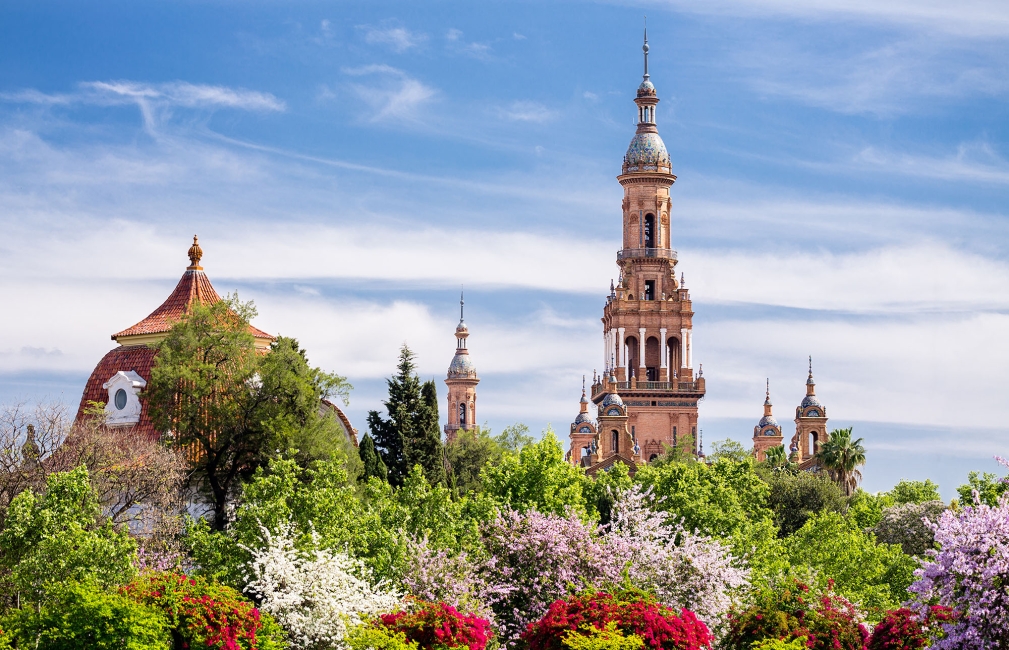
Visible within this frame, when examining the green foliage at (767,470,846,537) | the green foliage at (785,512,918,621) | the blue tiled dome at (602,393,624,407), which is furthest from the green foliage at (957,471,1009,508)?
the blue tiled dome at (602,393,624,407)

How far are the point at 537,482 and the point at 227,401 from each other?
14676 millimetres

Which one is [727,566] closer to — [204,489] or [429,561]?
[429,561]

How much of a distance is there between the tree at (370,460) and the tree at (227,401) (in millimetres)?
2974

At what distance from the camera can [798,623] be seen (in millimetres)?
39125

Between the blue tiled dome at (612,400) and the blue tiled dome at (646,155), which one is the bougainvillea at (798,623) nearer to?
the blue tiled dome at (612,400)

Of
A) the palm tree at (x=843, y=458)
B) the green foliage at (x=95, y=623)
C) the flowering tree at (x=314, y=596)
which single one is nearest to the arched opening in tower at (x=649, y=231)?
the palm tree at (x=843, y=458)

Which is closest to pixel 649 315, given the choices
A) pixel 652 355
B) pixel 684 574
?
pixel 652 355

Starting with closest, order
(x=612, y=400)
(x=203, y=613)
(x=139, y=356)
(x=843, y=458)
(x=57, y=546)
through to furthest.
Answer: (x=203, y=613)
(x=57, y=546)
(x=139, y=356)
(x=843, y=458)
(x=612, y=400)

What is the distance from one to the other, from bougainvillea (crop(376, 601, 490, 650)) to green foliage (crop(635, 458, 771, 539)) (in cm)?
1889

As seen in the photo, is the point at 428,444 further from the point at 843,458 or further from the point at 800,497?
the point at 843,458

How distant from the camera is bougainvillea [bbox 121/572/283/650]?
119 ft

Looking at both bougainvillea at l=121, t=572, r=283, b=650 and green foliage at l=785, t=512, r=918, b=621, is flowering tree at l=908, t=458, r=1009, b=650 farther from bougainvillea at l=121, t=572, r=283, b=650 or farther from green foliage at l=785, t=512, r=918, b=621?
green foliage at l=785, t=512, r=918, b=621

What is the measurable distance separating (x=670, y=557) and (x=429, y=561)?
22.3 ft

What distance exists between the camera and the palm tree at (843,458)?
102 m
